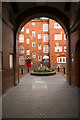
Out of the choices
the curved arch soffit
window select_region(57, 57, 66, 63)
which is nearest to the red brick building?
window select_region(57, 57, 66, 63)

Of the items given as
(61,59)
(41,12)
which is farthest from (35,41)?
(41,12)

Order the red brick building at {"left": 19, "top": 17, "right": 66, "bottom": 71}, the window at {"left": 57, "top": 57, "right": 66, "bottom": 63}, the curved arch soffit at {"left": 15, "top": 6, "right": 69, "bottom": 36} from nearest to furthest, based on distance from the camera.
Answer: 1. the curved arch soffit at {"left": 15, "top": 6, "right": 69, "bottom": 36}
2. the window at {"left": 57, "top": 57, "right": 66, "bottom": 63}
3. the red brick building at {"left": 19, "top": 17, "right": 66, "bottom": 71}

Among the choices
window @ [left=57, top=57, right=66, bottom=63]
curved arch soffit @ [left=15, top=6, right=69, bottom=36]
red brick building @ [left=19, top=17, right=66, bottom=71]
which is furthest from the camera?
red brick building @ [left=19, top=17, right=66, bottom=71]

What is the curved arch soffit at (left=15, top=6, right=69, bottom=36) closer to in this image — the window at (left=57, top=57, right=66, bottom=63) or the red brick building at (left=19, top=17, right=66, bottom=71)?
the window at (left=57, top=57, right=66, bottom=63)

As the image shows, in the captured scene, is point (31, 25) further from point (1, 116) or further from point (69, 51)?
point (1, 116)

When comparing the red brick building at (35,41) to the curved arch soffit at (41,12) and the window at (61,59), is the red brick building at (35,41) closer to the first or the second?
the window at (61,59)

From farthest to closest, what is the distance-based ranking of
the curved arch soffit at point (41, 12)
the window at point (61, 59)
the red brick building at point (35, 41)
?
the red brick building at point (35, 41), the window at point (61, 59), the curved arch soffit at point (41, 12)

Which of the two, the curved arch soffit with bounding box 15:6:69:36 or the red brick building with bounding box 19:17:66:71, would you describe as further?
the red brick building with bounding box 19:17:66:71

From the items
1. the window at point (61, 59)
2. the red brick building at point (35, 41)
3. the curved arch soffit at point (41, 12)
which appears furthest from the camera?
the red brick building at point (35, 41)

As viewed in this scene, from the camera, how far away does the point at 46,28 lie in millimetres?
25844

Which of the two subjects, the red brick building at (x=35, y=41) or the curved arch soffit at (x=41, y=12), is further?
the red brick building at (x=35, y=41)

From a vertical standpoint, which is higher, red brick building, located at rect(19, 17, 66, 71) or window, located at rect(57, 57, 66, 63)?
red brick building, located at rect(19, 17, 66, 71)

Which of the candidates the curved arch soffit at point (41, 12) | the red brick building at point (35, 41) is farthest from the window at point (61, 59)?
the curved arch soffit at point (41, 12)

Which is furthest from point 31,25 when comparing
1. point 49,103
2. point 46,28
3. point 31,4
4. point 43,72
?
point 49,103
